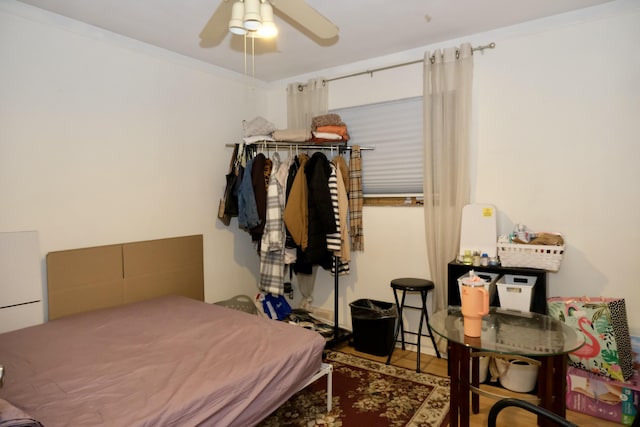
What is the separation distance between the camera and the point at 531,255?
2.64 meters

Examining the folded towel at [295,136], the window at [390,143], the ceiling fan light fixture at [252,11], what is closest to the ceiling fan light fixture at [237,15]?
the ceiling fan light fixture at [252,11]

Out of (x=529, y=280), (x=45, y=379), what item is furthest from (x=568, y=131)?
(x=45, y=379)

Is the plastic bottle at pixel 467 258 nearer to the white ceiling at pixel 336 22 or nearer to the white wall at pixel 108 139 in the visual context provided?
the white ceiling at pixel 336 22

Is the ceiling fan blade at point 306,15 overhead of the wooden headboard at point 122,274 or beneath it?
overhead

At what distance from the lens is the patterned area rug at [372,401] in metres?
2.37

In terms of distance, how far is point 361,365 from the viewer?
316 cm

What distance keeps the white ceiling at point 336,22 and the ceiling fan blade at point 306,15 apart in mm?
617

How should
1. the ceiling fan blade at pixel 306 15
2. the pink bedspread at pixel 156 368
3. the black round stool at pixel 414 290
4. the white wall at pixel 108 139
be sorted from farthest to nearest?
1. the black round stool at pixel 414 290
2. the white wall at pixel 108 139
3. the ceiling fan blade at pixel 306 15
4. the pink bedspread at pixel 156 368

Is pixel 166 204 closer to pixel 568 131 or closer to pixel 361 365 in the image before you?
pixel 361 365

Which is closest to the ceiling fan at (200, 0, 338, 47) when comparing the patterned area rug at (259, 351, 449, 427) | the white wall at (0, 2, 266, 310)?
the white wall at (0, 2, 266, 310)

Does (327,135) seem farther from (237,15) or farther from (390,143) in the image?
(237,15)

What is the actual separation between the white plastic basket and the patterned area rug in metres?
1.00

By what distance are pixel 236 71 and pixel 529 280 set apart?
3198mm

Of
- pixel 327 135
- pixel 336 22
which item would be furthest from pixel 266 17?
pixel 327 135
